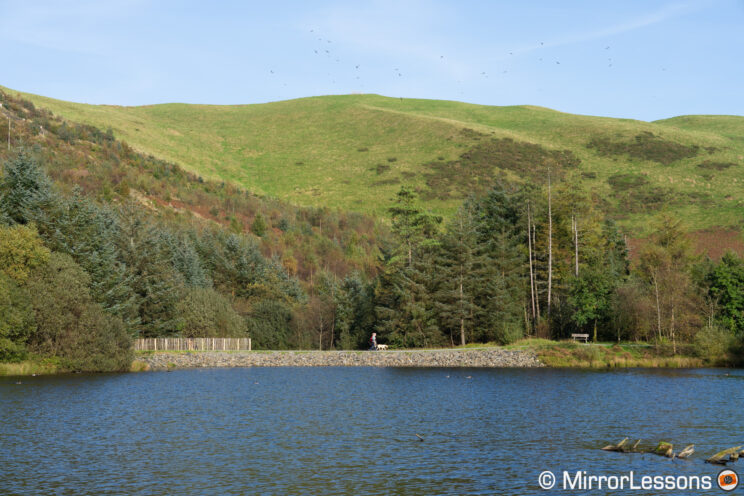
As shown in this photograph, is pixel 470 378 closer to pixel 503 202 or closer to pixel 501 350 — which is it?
pixel 501 350

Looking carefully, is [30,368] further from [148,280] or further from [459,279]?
[459,279]

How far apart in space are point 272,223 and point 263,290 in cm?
4092

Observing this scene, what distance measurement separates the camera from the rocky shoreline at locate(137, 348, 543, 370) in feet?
195

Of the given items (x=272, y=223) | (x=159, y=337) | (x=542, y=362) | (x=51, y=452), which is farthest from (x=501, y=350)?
(x=272, y=223)

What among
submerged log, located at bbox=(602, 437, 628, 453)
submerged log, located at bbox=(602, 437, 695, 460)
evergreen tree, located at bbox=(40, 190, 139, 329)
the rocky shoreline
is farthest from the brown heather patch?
submerged log, located at bbox=(602, 437, 628, 453)

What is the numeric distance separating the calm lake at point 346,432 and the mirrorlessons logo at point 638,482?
393mm

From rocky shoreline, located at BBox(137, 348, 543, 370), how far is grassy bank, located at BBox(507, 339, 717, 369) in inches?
60.5

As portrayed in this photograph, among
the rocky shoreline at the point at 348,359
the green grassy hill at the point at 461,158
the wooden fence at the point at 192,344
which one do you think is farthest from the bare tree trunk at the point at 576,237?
the green grassy hill at the point at 461,158

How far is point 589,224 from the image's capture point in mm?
76750

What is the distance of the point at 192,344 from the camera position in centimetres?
6956

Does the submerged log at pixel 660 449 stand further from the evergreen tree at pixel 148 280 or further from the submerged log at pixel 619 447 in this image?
the evergreen tree at pixel 148 280

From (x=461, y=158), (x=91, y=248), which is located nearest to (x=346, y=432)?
(x=91, y=248)

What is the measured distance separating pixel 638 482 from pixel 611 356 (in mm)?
39677

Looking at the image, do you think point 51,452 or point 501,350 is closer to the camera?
point 51,452
